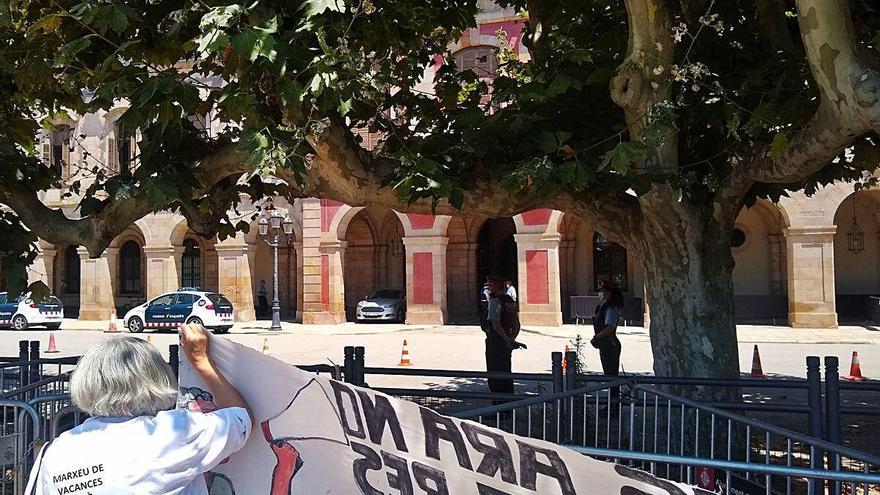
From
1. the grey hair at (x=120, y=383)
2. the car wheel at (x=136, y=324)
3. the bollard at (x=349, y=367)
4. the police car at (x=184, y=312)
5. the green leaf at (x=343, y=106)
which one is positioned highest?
the green leaf at (x=343, y=106)

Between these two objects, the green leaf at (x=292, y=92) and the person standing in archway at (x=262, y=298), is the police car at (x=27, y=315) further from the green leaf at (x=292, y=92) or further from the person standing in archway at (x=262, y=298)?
the green leaf at (x=292, y=92)

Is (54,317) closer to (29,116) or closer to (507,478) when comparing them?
(29,116)

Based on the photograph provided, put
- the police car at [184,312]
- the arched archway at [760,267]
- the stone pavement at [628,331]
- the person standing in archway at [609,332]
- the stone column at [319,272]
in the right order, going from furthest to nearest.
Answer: the stone column at [319,272], the arched archway at [760,267], the police car at [184,312], the stone pavement at [628,331], the person standing in archway at [609,332]

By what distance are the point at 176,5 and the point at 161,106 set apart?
1.64 metres

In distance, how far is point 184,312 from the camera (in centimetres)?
2523

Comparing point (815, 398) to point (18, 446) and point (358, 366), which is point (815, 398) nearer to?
point (358, 366)

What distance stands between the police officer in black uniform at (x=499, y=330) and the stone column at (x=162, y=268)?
24.4 meters

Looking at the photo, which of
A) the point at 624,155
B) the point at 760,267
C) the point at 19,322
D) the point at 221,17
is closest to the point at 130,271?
the point at 19,322

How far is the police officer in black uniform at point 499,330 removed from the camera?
9.01 m

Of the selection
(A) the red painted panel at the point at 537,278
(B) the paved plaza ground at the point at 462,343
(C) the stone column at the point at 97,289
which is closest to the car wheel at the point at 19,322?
(B) the paved plaza ground at the point at 462,343

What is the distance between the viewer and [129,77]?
204 inches

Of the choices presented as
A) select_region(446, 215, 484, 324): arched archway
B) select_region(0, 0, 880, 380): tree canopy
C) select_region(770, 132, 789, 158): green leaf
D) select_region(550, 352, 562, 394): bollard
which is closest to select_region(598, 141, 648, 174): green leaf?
select_region(0, 0, 880, 380): tree canopy

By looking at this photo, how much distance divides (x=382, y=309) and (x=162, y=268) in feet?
32.5

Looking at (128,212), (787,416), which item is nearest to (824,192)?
(787,416)
